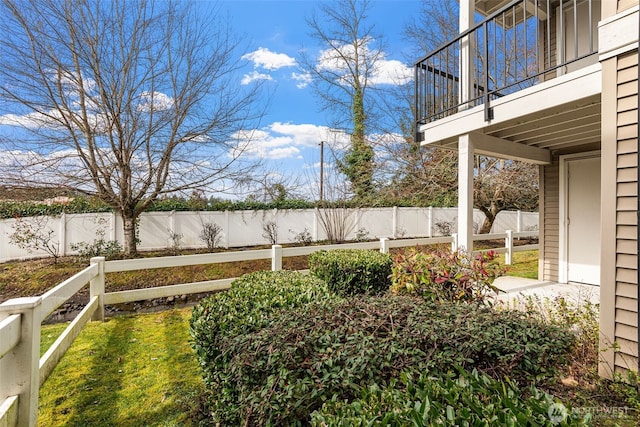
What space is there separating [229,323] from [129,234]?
725 cm

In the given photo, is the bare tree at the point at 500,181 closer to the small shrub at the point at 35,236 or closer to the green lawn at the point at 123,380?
the green lawn at the point at 123,380

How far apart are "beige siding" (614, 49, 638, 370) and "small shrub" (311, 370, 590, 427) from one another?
2037mm

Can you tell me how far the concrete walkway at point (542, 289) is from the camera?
16.3 feet

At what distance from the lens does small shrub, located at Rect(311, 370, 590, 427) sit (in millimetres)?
1067

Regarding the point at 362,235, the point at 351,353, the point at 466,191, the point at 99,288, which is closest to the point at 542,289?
the point at 466,191

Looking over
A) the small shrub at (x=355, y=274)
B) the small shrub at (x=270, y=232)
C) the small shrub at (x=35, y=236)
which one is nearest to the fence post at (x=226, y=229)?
the small shrub at (x=270, y=232)

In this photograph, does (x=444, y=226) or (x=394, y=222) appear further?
(x=444, y=226)

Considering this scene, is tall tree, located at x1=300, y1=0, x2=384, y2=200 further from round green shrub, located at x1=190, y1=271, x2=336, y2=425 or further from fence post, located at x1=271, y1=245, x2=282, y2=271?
round green shrub, located at x1=190, y1=271, x2=336, y2=425

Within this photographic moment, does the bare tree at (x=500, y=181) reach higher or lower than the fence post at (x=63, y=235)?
higher

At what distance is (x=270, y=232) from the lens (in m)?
10.9

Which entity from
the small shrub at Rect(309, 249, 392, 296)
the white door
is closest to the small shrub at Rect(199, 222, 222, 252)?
the small shrub at Rect(309, 249, 392, 296)

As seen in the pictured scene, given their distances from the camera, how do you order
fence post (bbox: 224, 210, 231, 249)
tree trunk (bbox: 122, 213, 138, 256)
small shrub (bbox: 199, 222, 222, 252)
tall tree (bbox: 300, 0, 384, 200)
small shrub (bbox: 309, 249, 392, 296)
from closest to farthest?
small shrub (bbox: 309, 249, 392, 296)
tree trunk (bbox: 122, 213, 138, 256)
small shrub (bbox: 199, 222, 222, 252)
fence post (bbox: 224, 210, 231, 249)
tall tree (bbox: 300, 0, 384, 200)

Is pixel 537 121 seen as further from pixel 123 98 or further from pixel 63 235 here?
pixel 63 235

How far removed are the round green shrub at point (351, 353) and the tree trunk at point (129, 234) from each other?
22.9 feet
